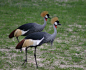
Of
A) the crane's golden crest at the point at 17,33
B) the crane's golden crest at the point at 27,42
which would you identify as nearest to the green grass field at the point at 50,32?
the crane's golden crest at the point at 17,33

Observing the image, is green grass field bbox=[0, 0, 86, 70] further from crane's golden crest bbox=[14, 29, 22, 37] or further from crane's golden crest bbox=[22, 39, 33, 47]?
crane's golden crest bbox=[22, 39, 33, 47]

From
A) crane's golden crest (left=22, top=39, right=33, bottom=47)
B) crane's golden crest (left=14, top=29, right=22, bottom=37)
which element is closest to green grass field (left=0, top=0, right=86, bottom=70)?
crane's golden crest (left=14, top=29, right=22, bottom=37)

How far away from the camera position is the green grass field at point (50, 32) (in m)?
6.19

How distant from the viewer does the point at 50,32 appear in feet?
31.2

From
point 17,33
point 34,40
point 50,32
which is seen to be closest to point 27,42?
point 34,40

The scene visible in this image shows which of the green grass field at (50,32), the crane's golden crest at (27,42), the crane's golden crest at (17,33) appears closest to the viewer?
the crane's golden crest at (27,42)

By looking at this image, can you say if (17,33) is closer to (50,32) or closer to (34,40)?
(34,40)

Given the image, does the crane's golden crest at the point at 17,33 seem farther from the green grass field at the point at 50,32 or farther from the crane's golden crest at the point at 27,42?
the crane's golden crest at the point at 27,42

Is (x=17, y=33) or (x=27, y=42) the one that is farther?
(x=17, y=33)

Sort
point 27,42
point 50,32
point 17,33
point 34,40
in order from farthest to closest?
point 50,32, point 17,33, point 34,40, point 27,42

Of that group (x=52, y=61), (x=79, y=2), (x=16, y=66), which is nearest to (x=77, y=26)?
(x=52, y=61)

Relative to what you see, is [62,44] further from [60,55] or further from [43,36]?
[43,36]

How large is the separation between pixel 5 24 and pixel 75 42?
4.53 metres

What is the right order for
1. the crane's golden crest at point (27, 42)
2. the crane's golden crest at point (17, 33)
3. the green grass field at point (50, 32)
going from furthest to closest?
the crane's golden crest at point (17, 33) < the green grass field at point (50, 32) < the crane's golden crest at point (27, 42)
